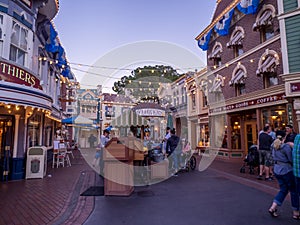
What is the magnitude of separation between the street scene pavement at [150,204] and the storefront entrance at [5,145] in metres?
0.67

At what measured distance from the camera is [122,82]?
63.1 feet

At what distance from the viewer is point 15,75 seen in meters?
6.88

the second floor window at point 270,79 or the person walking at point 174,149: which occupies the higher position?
the second floor window at point 270,79

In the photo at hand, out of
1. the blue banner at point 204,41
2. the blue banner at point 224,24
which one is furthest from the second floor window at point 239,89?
the blue banner at point 204,41

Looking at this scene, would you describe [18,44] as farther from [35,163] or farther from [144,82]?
[144,82]

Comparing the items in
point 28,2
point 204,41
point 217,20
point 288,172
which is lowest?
point 288,172

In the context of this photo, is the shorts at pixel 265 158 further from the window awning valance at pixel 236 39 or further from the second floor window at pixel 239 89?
the window awning valance at pixel 236 39

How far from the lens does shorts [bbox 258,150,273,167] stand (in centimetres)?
795

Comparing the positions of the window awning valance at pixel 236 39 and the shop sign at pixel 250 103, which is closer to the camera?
the shop sign at pixel 250 103

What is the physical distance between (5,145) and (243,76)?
41.0 ft

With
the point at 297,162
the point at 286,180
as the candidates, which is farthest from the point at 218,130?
the point at 297,162

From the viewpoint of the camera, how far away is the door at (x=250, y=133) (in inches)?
512

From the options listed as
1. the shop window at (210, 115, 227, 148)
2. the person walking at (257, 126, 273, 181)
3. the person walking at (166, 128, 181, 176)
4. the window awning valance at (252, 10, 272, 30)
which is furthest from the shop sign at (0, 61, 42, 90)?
the shop window at (210, 115, 227, 148)

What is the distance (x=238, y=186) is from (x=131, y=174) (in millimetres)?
3460
